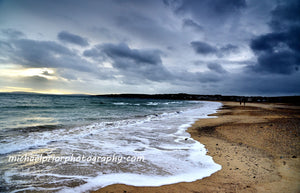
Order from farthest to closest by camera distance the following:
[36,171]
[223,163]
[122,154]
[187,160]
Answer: [122,154] < [187,160] < [223,163] < [36,171]

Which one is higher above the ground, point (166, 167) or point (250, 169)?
point (250, 169)

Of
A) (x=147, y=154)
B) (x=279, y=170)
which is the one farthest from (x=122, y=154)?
(x=279, y=170)

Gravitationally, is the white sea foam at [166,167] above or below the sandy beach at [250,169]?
below

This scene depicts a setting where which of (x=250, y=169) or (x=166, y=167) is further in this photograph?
(x=166, y=167)

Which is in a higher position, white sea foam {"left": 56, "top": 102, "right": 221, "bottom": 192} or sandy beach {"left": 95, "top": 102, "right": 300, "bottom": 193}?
sandy beach {"left": 95, "top": 102, "right": 300, "bottom": 193}

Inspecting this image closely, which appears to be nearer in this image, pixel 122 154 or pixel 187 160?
pixel 187 160

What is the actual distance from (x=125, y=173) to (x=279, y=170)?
4323mm

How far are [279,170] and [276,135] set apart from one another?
421cm

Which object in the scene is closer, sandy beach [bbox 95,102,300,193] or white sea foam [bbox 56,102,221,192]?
sandy beach [bbox 95,102,300,193]

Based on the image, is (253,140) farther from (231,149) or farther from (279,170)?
(279,170)

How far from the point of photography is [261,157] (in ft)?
16.1

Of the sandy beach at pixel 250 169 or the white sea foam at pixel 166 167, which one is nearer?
the sandy beach at pixel 250 169

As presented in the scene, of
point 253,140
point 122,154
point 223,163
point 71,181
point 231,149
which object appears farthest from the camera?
point 253,140

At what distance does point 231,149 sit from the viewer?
5.74 metres
